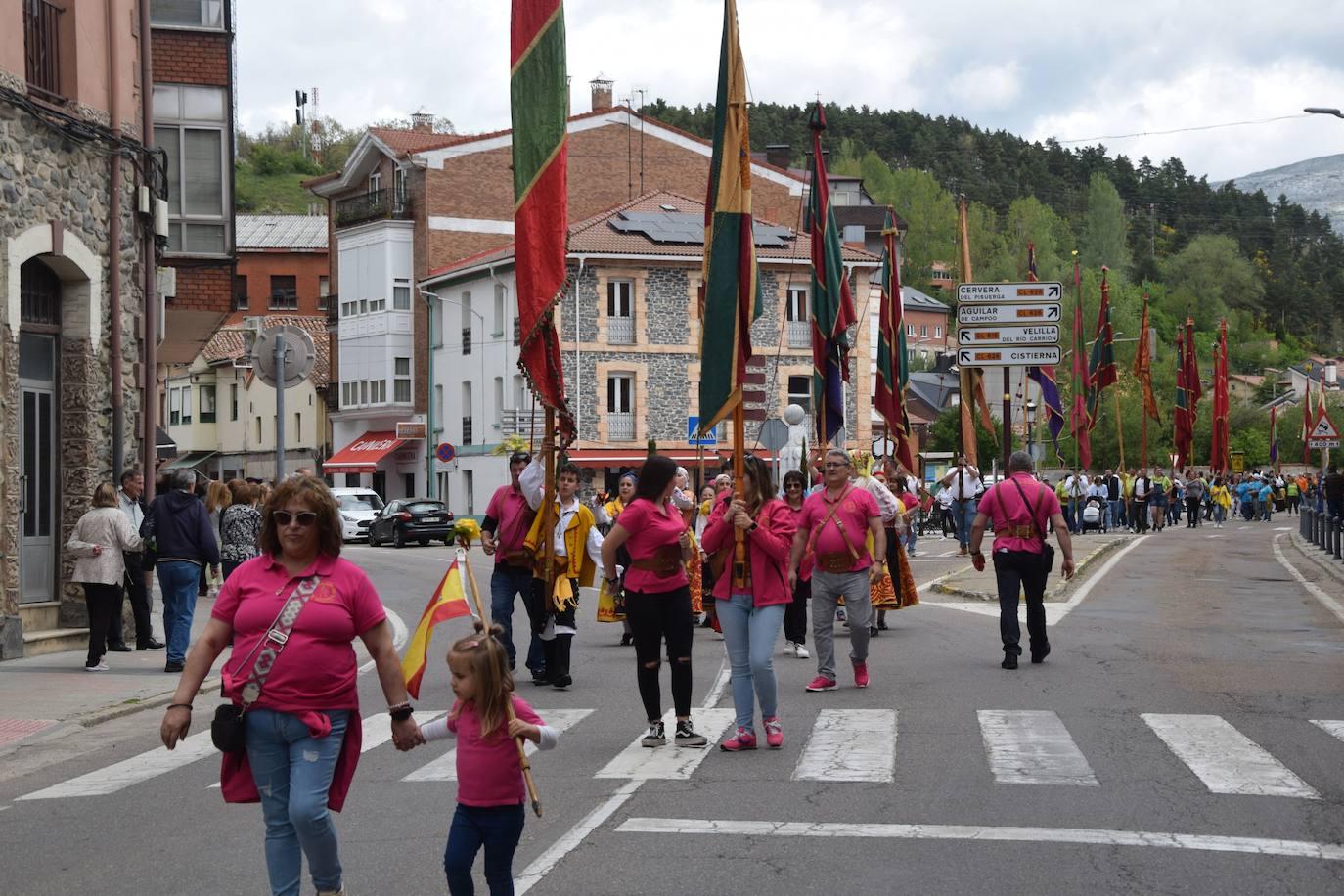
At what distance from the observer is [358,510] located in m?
51.4

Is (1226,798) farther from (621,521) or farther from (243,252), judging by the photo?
(243,252)

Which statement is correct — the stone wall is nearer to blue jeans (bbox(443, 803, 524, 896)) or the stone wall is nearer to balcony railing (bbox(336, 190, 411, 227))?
blue jeans (bbox(443, 803, 524, 896))

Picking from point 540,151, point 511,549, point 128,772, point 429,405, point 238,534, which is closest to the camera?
point 128,772

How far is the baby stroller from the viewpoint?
46438mm

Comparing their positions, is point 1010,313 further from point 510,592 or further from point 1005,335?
point 510,592

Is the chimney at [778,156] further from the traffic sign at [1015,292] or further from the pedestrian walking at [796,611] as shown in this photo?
the pedestrian walking at [796,611]

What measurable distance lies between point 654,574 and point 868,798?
2065 mm

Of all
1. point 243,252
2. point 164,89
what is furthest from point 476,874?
point 243,252

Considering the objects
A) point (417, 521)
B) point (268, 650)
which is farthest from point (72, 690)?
point (417, 521)

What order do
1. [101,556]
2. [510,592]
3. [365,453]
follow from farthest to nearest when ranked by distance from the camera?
1. [365,453]
2. [101,556]
3. [510,592]

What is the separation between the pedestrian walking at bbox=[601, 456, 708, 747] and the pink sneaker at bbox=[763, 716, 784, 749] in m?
0.50

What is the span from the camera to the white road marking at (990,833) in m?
7.21

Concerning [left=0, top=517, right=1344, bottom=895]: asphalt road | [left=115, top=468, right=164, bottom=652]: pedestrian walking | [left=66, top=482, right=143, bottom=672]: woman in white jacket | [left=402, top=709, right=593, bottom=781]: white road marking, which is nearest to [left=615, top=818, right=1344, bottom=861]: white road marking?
[left=0, top=517, right=1344, bottom=895]: asphalt road

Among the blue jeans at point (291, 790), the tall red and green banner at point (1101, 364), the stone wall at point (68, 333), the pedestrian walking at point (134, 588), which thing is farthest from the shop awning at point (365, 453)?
the blue jeans at point (291, 790)
